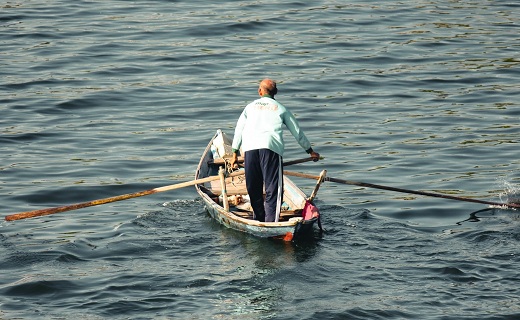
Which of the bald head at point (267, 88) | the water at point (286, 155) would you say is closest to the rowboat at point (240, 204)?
the water at point (286, 155)

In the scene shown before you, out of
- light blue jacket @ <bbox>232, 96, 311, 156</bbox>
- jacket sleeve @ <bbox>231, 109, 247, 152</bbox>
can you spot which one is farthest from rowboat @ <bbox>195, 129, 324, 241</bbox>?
light blue jacket @ <bbox>232, 96, 311, 156</bbox>

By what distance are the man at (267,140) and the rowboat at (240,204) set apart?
0.27m

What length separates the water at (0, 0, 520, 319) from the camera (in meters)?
11.2

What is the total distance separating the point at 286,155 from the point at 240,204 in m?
3.57

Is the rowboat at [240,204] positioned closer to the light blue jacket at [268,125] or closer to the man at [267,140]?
the man at [267,140]

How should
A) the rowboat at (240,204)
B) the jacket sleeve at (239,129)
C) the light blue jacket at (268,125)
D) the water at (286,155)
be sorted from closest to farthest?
1. the water at (286,155)
2. the light blue jacket at (268,125)
3. the rowboat at (240,204)
4. the jacket sleeve at (239,129)

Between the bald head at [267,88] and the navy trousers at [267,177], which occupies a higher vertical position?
the bald head at [267,88]

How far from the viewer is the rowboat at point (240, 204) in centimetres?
1259

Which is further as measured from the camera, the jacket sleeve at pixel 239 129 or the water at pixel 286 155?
the jacket sleeve at pixel 239 129

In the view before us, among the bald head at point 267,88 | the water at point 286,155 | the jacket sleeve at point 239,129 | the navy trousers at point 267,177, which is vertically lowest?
the water at point 286,155

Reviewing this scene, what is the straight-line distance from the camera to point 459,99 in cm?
2100

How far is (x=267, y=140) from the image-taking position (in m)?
12.5

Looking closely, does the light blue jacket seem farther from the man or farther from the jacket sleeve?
the jacket sleeve

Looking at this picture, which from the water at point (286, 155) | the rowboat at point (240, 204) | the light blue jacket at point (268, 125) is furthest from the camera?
the rowboat at point (240, 204)
